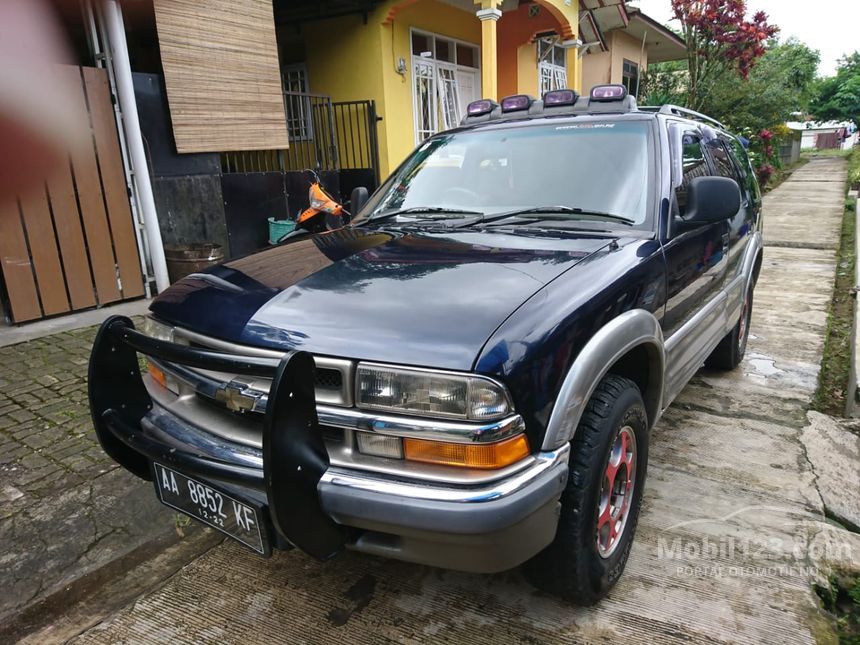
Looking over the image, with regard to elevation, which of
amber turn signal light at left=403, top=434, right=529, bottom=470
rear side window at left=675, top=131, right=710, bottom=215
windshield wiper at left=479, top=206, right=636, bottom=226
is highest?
rear side window at left=675, top=131, right=710, bottom=215

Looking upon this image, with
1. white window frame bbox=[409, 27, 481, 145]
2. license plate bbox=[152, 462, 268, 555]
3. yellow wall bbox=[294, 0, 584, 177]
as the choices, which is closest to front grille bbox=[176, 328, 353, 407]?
license plate bbox=[152, 462, 268, 555]

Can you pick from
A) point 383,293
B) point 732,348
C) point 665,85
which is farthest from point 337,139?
point 665,85

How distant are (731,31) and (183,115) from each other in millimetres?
12848

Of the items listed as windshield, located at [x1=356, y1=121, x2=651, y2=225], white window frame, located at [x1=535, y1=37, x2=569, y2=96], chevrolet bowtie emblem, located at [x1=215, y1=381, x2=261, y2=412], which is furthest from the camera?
white window frame, located at [x1=535, y1=37, x2=569, y2=96]

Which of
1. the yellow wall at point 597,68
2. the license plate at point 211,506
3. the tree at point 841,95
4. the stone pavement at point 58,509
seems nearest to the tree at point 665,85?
the yellow wall at point 597,68

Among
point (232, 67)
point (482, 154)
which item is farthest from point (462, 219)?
point (232, 67)

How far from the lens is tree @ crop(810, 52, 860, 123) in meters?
53.7

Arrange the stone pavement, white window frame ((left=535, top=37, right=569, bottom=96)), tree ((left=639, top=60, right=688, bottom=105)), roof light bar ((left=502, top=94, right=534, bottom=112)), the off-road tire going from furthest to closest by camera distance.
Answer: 1. tree ((left=639, top=60, right=688, bottom=105))
2. white window frame ((left=535, top=37, right=569, bottom=96))
3. the off-road tire
4. roof light bar ((left=502, top=94, right=534, bottom=112))
5. the stone pavement

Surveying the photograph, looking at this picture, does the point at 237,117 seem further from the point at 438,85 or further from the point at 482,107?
the point at 438,85

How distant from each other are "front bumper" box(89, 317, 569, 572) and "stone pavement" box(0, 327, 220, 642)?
1051 mm

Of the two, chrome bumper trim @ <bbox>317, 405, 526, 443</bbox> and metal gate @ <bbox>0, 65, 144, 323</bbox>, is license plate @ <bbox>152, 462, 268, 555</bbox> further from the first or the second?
metal gate @ <bbox>0, 65, 144, 323</bbox>

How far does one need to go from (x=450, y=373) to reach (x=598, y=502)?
0.79m

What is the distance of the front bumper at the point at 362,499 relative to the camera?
1.77 metres

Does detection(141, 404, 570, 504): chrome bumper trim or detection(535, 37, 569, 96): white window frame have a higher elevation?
detection(535, 37, 569, 96): white window frame
